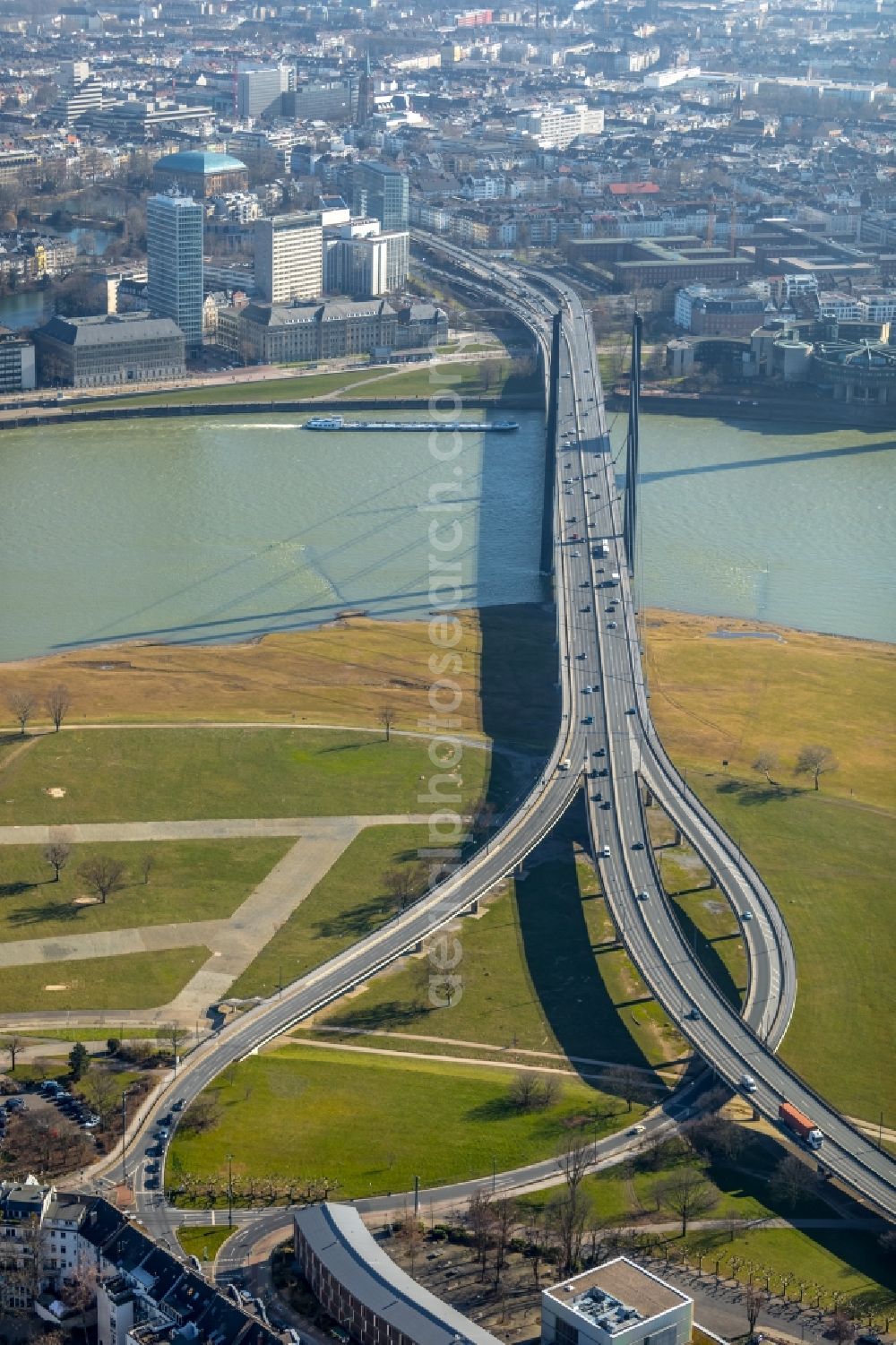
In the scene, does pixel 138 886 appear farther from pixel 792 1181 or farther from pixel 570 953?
pixel 792 1181

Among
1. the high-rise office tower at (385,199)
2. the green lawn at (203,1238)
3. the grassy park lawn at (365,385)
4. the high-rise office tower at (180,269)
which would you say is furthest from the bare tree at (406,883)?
the high-rise office tower at (385,199)

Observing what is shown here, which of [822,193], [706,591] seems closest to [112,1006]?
[706,591]

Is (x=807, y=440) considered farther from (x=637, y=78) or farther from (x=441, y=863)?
(x=637, y=78)

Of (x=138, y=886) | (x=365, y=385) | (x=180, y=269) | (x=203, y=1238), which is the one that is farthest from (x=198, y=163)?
(x=203, y=1238)

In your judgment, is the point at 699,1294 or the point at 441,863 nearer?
the point at 699,1294

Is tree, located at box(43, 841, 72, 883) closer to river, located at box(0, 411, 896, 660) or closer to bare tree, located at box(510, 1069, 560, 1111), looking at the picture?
bare tree, located at box(510, 1069, 560, 1111)
